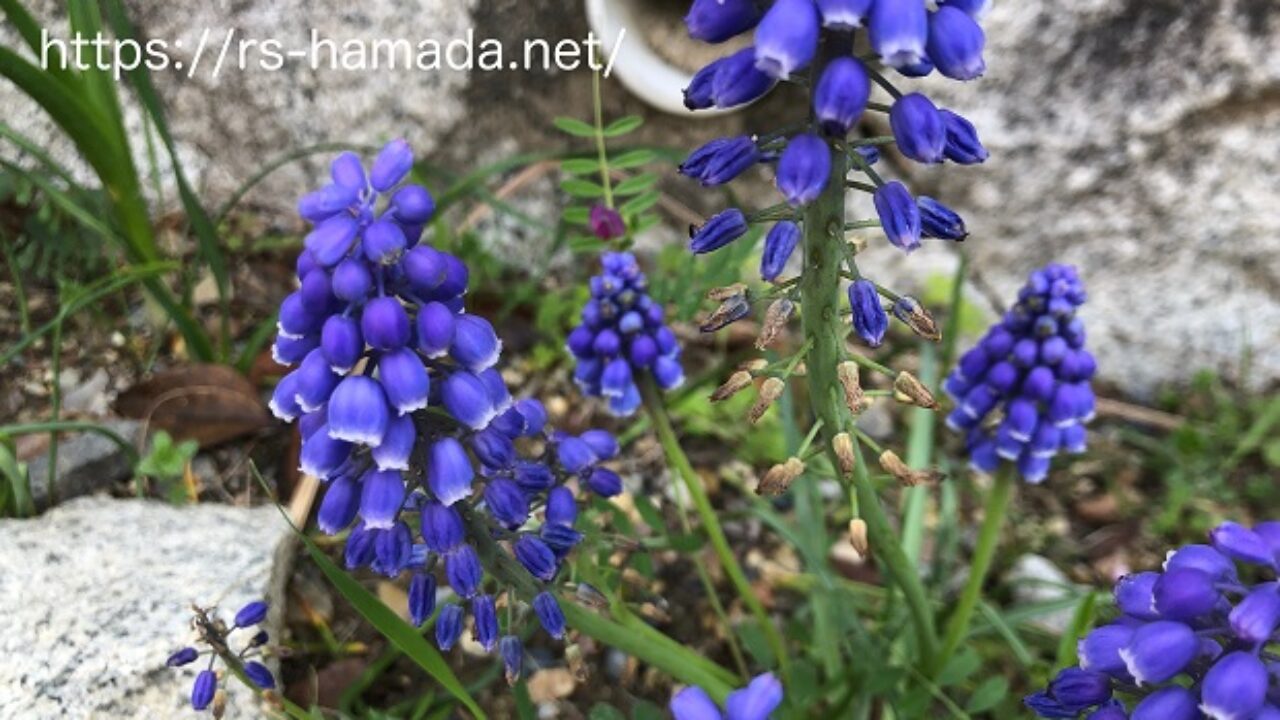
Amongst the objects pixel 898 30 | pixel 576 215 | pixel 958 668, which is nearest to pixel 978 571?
pixel 958 668

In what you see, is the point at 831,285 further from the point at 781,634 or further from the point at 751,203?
the point at 751,203

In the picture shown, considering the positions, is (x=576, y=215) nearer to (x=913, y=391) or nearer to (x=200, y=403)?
(x=200, y=403)

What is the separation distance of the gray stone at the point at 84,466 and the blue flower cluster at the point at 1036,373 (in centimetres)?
265

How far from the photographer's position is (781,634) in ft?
13.3

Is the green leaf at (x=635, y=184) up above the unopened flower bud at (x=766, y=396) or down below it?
below

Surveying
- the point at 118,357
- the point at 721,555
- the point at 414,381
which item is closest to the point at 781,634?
the point at 721,555

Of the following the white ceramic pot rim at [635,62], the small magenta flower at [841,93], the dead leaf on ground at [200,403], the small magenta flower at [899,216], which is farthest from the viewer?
the white ceramic pot rim at [635,62]

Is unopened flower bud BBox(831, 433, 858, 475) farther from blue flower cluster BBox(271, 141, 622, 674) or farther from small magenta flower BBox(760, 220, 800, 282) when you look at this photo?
blue flower cluster BBox(271, 141, 622, 674)

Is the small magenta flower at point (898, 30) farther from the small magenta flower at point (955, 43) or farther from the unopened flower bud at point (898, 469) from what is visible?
the unopened flower bud at point (898, 469)

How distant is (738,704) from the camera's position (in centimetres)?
200

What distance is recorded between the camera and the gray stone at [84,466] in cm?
379

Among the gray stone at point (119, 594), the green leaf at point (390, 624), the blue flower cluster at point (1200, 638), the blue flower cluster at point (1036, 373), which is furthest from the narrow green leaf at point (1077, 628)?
the gray stone at point (119, 594)

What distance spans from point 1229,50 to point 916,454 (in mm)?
1913

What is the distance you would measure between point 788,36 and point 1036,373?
1.70m
